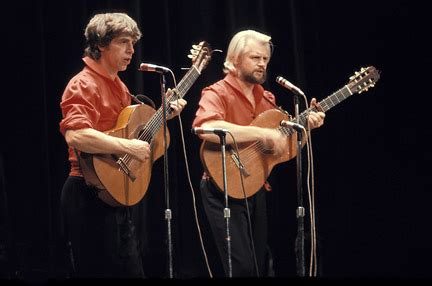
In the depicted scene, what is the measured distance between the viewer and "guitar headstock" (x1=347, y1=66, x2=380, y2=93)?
5152 millimetres

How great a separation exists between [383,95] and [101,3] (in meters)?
2.27

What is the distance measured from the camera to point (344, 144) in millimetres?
5891

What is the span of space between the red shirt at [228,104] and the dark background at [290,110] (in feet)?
2.18

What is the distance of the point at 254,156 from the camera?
505 cm

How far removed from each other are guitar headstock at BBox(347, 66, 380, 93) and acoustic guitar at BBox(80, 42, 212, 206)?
3.63ft

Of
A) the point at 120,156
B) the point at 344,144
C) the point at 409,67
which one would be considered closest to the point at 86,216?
the point at 120,156

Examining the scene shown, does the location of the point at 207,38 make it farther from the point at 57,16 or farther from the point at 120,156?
the point at 120,156

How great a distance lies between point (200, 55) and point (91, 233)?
139cm

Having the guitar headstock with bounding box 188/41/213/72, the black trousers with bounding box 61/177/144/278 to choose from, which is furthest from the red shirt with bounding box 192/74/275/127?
the black trousers with bounding box 61/177/144/278

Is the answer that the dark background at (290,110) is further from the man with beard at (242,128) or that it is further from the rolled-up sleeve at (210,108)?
the rolled-up sleeve at (210,108)

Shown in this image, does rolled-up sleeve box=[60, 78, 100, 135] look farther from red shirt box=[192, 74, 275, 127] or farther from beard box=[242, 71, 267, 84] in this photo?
beard box=[242, 71, 267, 84]

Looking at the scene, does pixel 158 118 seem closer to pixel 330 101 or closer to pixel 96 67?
pixel 96 67

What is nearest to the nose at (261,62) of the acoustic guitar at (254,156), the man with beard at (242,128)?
the man with beard at (242,128)

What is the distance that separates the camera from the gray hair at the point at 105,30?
4.53 metres
